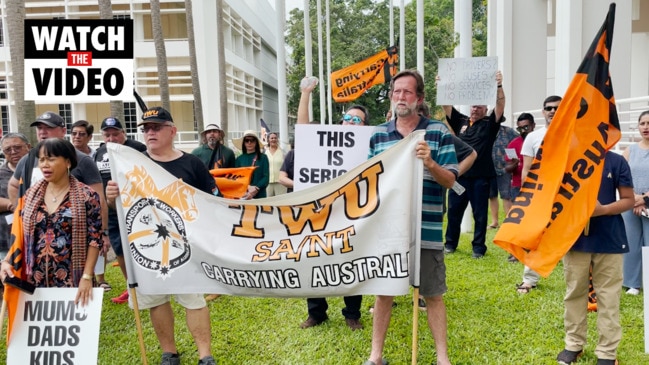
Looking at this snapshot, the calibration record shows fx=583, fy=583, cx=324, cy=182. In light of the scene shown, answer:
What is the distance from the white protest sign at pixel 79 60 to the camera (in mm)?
6051

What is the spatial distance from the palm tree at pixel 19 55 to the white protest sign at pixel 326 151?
21.2 ft

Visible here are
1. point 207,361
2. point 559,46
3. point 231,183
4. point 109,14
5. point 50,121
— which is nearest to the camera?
point 207,361

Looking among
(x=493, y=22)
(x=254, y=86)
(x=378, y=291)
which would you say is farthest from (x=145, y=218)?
(x=254, y=86)

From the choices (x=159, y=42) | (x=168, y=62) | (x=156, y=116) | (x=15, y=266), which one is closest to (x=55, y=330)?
(x=15, y=266)

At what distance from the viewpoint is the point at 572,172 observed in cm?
407

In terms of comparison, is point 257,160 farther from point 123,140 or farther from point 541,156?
point 541,156

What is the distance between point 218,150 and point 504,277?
13.7ft

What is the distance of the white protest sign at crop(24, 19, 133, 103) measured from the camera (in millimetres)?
6051

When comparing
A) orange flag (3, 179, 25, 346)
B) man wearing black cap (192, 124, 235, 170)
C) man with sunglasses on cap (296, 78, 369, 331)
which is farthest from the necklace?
man wearing black cap (192, 124, 235, 170)

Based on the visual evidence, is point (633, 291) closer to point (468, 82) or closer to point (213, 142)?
point (468, 82)

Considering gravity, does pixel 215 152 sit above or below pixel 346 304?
above

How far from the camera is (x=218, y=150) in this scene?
8188 millimetres

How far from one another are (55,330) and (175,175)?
136 centimetres

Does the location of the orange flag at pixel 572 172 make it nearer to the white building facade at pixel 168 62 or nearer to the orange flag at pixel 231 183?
the orange flag at pixel 231 183
